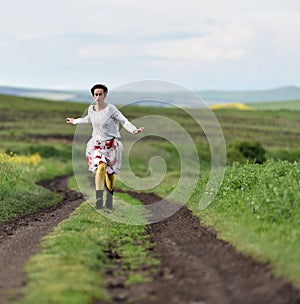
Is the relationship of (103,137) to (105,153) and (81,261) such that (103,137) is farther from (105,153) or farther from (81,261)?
(81,261)

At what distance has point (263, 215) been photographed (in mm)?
12578

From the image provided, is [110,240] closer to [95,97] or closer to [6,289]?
[6,289]

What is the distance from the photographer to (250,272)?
A: 9.41m

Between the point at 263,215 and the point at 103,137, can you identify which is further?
the point at 103,137

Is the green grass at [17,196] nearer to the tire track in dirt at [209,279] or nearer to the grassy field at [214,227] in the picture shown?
the grassy field at [214,227]

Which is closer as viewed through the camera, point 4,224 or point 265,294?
point 265,294

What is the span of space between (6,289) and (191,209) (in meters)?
10.7

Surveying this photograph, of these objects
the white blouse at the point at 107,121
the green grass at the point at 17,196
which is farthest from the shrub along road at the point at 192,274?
the green grass at the point at 17,196

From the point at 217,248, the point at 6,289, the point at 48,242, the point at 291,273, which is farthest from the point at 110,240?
the point at 291,273

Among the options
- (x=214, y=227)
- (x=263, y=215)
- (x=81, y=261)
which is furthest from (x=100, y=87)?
(x=81, y=261)

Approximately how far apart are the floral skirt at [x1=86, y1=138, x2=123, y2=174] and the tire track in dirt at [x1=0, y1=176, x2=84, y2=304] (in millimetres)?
1783

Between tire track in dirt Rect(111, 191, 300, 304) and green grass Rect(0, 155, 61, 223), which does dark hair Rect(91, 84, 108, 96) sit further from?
tire track in dirt Rect(111, 191, 300, 304)

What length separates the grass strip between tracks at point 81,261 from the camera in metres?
8.44

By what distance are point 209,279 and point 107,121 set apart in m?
8.96
